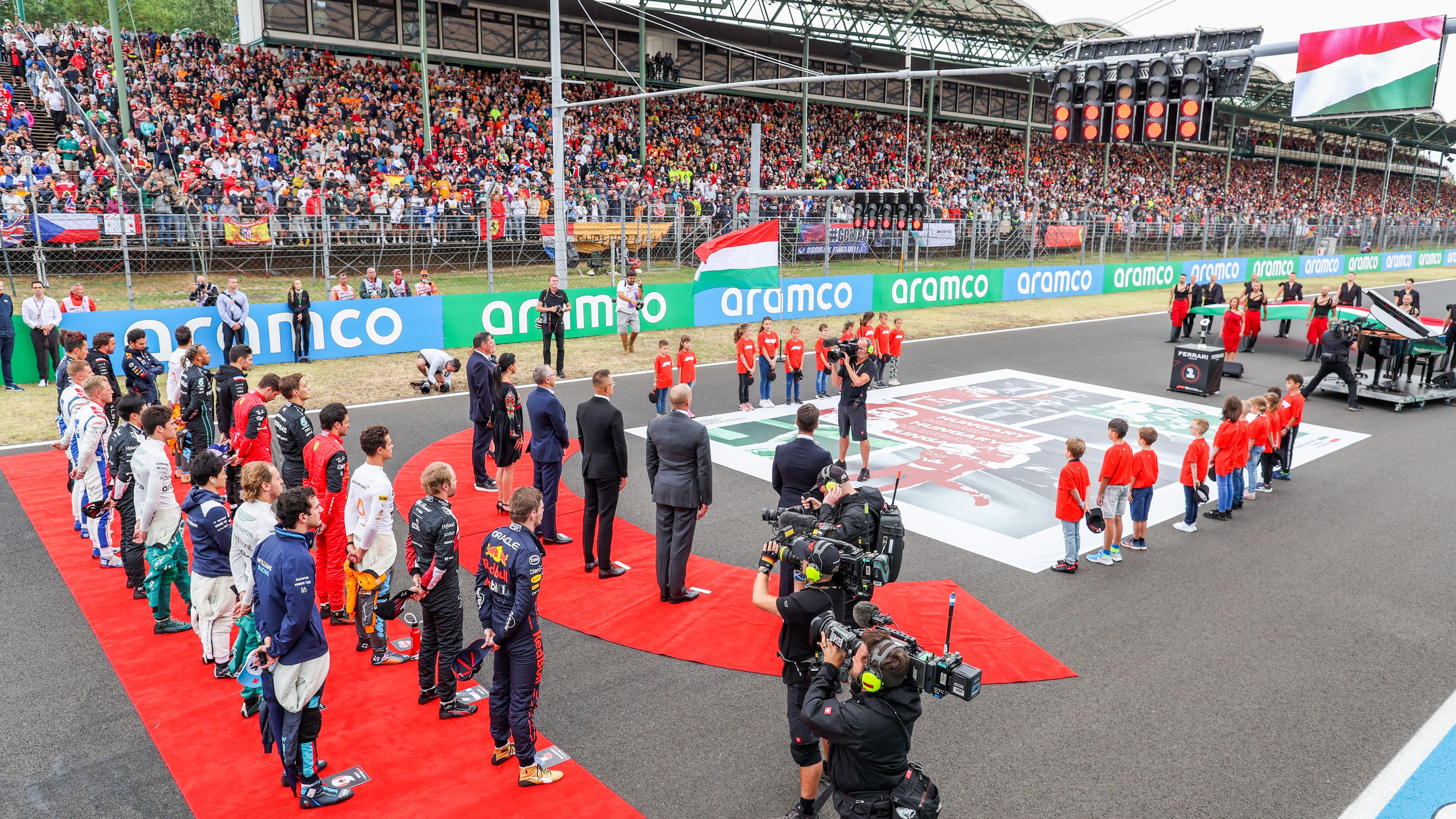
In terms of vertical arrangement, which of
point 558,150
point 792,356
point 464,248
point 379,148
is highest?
point 379,148

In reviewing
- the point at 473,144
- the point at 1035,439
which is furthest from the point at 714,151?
the point at 1035,439

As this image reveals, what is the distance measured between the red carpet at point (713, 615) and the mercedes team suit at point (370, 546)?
1.41 metres

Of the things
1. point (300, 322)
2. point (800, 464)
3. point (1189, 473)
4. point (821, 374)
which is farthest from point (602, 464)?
point (300, 322)

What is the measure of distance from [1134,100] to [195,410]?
13.9m

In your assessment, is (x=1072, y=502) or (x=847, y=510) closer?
(x=847, y=510)

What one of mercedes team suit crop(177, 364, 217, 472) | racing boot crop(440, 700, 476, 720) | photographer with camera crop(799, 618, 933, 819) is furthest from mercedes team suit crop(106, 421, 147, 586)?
photographer with camera crop(799, 618, 933, 819)

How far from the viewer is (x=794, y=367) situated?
15984mm

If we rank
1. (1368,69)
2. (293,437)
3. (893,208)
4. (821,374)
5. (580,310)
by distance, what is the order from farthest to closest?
(893,208) → (580,310) → (821,374) → (1368,69) → (293,437)

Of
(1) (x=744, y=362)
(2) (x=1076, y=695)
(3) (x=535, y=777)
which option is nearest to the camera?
(3) (x=535, y=777)

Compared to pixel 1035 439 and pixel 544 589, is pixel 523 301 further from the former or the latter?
pixel 544 589

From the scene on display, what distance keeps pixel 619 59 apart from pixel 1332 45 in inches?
1092

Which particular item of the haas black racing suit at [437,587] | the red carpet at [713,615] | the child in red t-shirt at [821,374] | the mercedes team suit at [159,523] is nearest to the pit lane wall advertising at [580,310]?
the child in red t-shirt at [821,374]

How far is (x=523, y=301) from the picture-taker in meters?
20.7

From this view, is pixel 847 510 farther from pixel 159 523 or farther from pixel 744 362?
Answer: pixel 744 362
